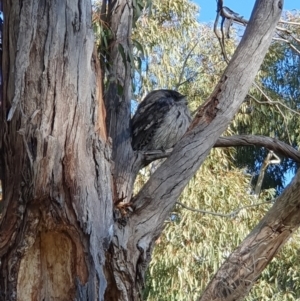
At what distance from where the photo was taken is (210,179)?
22.5ft

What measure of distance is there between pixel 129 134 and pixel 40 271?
796mm

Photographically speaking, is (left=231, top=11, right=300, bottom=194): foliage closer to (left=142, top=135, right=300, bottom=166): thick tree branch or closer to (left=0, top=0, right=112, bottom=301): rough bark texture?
(left=142, top=135, right=300, bottom=166): thick tree branch

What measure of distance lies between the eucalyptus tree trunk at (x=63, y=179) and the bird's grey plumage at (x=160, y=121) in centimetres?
72

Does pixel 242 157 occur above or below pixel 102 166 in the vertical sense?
above

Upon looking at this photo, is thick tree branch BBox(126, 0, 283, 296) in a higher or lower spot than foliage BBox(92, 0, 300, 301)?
lower

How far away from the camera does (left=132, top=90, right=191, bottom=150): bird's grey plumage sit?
3.00 metres

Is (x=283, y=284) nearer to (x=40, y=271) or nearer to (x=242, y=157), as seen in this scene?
(x=242, y=157)

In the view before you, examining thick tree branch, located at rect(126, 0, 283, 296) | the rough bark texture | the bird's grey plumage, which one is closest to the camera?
the rough bark texture

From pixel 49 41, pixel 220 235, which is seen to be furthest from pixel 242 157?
pixel 49 41

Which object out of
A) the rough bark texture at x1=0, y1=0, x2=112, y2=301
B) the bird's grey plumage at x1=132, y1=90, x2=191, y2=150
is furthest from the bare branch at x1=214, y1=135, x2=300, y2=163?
the rough bark texture at x1=0, y1=0, x2=112, y2=301

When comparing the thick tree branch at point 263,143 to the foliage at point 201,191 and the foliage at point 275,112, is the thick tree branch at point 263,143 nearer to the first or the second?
the foliage at point 201,191

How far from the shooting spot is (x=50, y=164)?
1.99 meters

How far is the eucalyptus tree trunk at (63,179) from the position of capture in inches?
78.2

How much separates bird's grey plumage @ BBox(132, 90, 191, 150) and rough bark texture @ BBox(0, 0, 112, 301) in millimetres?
817
